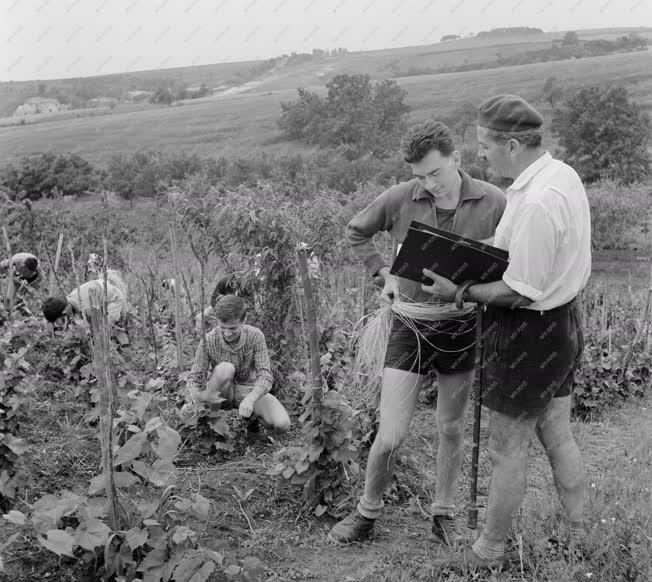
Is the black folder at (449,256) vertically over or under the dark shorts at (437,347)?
over

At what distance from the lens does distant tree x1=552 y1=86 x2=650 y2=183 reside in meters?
33.2

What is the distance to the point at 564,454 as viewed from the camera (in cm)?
261

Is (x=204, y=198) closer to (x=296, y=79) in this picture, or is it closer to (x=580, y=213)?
(x=580, y=213)

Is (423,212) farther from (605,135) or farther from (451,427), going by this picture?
(605,135)

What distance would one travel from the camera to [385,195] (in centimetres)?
292

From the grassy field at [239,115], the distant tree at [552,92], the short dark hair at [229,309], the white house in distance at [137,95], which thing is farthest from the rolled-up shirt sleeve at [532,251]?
the white house in distance at [137,95]

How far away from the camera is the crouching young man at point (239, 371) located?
4.21 meters

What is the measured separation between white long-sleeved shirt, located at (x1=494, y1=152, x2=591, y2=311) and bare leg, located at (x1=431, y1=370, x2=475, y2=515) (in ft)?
2.06

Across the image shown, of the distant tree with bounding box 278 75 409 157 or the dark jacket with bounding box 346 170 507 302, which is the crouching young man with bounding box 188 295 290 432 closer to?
the dark jacket with bounding box 346 170 507 302

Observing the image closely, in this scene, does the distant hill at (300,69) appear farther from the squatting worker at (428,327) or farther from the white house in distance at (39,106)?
the squatting worker at (428,327)

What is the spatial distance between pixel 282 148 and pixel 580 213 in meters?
45.5

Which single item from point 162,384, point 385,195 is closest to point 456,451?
point 385,195

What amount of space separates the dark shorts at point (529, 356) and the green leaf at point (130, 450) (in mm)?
1279

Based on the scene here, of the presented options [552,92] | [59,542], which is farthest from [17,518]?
[552,92]
